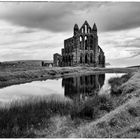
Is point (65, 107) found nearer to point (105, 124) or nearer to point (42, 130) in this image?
point (42, 130)

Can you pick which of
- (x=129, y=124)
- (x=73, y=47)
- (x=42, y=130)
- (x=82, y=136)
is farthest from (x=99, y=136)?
(x=73, y=47)

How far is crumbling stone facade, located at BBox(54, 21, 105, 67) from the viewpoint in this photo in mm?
72000

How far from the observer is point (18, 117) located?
A: 28.8 feet

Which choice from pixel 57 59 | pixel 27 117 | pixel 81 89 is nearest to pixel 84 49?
pixel 57 59

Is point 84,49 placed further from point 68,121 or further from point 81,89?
point 68,121

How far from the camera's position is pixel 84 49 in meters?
73.9

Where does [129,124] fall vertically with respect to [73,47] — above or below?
below

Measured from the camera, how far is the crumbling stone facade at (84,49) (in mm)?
72000

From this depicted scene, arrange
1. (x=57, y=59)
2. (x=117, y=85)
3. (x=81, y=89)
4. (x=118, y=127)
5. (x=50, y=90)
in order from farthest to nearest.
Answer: (x=57, y=59) → (x=81, y=89) → (x=50, y=90) → (x=117, y=85) → (x=118, y=127)

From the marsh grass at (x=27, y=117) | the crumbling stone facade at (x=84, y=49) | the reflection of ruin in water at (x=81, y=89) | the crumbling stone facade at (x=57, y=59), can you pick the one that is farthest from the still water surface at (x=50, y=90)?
the crumbling stone facade at (x=57, y=59)

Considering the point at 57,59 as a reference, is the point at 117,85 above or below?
below

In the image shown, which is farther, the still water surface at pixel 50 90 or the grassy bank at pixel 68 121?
the still water surface at pixel 50 90

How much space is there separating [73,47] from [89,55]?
20.4 ft

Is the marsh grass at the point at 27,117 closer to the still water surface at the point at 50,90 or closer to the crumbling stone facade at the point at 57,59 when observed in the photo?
the still water surface at the point at 50,90
